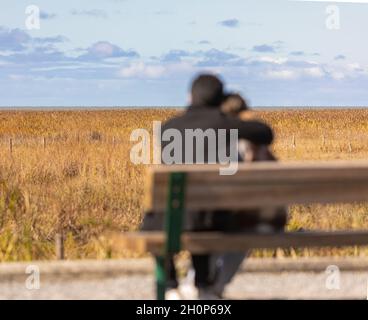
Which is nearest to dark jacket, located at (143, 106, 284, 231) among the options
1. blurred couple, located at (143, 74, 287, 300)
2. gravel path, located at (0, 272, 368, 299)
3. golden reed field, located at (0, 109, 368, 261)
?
blurred couple, located at (143, 74, 287, 300)

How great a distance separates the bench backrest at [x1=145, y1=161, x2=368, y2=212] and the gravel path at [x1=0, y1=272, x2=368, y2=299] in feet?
3.34

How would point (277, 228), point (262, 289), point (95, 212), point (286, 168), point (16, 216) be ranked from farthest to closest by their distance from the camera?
point (95, 212) < point (16, 216) < point (262, 289) < point (277, 228) < point (286, 168)

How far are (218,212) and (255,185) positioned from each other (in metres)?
0.32

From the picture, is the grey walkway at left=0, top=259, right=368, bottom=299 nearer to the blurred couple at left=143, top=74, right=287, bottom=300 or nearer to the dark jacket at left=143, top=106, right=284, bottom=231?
the blurred couple at left=143, top=74, right=287, bottom=300

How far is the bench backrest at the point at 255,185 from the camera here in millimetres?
4055

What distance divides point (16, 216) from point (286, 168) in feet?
14.4

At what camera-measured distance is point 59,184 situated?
10859mm

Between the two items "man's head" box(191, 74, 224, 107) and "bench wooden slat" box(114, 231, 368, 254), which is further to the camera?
"man's head" box(191, 74, 224, 107)

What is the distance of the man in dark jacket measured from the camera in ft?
14.4
